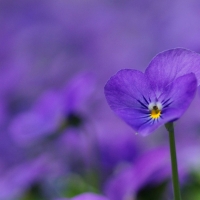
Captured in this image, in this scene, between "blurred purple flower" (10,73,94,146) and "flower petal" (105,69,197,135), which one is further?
"blurred purple flower" (10,73,94,146)

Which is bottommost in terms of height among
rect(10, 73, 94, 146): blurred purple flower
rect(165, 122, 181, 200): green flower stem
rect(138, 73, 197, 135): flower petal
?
rect(165, 122, 181, 200): green flower stem

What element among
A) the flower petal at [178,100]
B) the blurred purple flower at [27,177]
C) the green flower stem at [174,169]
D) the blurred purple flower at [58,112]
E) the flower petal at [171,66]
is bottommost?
the green flower stem at [174,169]

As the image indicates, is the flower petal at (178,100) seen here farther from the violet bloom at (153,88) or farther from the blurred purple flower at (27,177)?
the blurred purple flower at (27,177)

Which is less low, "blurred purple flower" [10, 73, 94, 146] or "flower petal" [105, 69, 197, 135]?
"blurred purple flower" [10, 73, 94, 146]

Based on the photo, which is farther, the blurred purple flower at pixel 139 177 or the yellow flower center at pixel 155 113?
the blurred purple flower at pixel 139 177

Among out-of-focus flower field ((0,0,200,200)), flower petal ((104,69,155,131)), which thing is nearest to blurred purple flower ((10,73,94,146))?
out-of-focus flower field ((0,0,200,200))

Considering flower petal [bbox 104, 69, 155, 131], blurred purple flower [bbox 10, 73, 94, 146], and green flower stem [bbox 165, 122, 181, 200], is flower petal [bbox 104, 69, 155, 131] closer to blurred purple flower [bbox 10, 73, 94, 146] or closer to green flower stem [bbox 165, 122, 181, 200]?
green flower stem [bbox 165, 122, 181, 200]

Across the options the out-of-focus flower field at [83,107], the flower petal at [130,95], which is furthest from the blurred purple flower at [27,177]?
the flower petal at [130,95]
